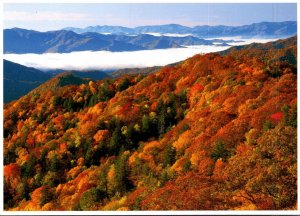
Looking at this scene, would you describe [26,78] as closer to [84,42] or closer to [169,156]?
[84,42]

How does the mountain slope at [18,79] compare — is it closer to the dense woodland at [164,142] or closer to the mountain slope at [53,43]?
the dense woodland at [164,142]

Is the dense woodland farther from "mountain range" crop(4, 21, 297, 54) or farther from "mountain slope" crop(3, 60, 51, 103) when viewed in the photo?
"mountain range" crop(4, 21, 297, 54)

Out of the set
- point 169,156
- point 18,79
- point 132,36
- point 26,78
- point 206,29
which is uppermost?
point 206,29

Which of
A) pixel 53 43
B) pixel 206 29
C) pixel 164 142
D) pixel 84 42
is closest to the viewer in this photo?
pixel 164 142

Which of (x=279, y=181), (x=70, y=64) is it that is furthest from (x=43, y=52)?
(x=279, y=181)

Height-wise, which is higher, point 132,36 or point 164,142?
point 132,36

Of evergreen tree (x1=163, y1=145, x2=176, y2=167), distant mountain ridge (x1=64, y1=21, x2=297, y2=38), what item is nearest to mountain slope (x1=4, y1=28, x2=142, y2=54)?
distant mountain ridge (x1=64, y1=21, x2=297, y2=38)

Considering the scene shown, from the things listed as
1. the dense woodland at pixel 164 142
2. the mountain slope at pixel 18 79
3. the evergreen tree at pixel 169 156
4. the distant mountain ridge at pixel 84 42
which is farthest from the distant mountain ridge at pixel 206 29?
the mountain slope at pixel 18 79

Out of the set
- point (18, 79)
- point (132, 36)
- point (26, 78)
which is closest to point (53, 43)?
point (18, 79)

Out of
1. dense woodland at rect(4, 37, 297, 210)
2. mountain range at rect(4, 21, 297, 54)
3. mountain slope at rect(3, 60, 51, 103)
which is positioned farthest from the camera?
mountain slope at rect(3, 60, 51, 103)
